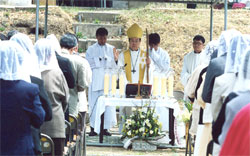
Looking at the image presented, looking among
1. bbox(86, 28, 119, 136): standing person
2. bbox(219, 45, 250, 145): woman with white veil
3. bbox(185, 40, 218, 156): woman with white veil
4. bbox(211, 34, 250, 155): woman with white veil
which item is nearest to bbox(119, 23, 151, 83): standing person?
bbox(86, 28, 119, 136): standing person

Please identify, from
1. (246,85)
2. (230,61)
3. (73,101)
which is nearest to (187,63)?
(73,101)

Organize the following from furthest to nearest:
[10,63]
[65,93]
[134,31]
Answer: [134,31] → [65,93] → [10,63]

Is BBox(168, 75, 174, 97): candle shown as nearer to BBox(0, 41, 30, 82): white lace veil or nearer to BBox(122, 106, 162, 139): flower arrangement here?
BBox(122, 106, 162, 139): flower arrangement

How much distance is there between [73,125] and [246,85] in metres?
3.72

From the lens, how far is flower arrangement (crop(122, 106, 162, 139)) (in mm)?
10805

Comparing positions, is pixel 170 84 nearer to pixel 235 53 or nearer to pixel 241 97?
pixel 235 53

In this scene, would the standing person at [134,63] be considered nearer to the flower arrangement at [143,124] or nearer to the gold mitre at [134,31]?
the gold mitre at [134,31]

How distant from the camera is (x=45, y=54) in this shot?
664 cm

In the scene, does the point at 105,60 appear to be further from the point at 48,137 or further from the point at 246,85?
the point at 246,85

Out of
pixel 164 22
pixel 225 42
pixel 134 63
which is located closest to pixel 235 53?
pixel 225 42

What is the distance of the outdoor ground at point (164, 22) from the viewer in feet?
60.0

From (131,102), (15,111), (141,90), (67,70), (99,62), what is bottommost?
(131,102)

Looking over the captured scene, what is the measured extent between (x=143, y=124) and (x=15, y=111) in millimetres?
5760

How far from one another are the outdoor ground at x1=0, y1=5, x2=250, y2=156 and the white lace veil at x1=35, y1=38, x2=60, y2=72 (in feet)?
33.5
